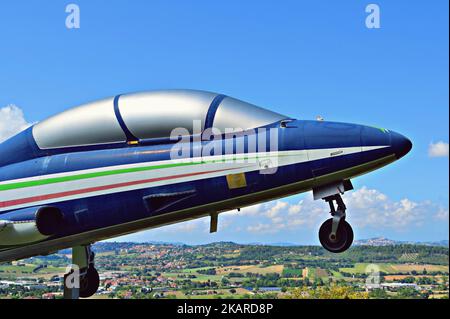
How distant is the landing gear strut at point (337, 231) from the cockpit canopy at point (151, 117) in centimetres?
194

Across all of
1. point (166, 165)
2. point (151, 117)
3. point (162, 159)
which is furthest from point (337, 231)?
point (151, 117)

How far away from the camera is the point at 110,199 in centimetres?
1116

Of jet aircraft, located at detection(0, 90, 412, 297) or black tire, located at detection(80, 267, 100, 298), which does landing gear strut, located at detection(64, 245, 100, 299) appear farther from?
jet aircraft, located at detection(0, 90, 412, 297)

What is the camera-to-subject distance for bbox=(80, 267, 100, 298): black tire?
15570 millimetres

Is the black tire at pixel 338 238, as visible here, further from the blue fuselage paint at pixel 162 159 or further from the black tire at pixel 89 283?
the black tire at pixel 89 283

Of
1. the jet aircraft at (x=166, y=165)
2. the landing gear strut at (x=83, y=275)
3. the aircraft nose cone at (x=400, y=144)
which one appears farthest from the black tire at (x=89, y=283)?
the aircraft nose cone at (x=400, y=144)

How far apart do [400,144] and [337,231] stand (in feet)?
6.19

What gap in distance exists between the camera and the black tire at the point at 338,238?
10453mm

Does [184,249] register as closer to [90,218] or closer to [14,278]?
[14,278]

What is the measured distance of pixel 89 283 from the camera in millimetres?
15625

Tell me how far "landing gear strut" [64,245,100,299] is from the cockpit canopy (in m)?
4.15

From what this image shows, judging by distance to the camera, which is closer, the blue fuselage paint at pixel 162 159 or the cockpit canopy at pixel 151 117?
the blue fuselage paint at pixel 162 159
